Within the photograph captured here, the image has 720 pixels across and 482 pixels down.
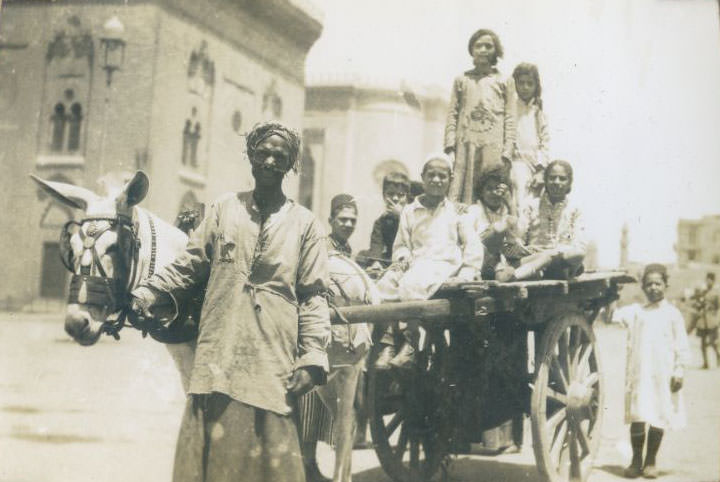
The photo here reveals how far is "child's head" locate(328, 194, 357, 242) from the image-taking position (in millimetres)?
5238

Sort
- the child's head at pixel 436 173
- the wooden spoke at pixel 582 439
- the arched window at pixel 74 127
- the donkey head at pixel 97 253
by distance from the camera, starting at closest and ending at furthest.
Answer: the donkey head at pixel 97 253 < the child's head at pixel 436 173 < the wooden spoke at pixel 582 439 < the arched window at pixel 74 127

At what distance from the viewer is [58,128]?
1739cm

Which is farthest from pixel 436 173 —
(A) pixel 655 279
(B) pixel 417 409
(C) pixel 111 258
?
(A) pixel 655 279

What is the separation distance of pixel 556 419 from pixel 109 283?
328 cm

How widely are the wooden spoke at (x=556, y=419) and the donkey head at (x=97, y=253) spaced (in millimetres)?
3034

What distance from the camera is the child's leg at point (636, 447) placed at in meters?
5.76

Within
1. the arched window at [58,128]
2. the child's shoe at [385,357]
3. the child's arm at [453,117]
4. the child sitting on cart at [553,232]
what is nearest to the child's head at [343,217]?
the child's shoe at [385,357]

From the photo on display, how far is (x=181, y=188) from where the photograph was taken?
17.7 m

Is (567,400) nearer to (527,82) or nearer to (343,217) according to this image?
(343,217)

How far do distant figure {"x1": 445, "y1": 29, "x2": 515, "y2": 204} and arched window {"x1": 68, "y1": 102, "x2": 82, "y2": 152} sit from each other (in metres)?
13.1

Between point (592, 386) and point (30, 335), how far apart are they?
11553 mm

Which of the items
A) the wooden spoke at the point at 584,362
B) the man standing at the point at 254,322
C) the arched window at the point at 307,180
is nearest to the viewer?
the man standing at the point at 254,322

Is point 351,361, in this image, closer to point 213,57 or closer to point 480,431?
point 480,431

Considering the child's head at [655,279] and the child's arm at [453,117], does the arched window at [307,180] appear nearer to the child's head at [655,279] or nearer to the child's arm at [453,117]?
the child's arm at [453,117]
